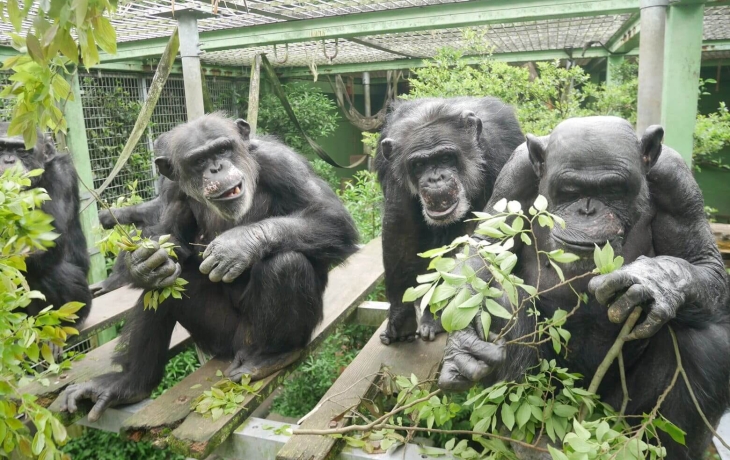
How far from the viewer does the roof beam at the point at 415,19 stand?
4539 millimetres

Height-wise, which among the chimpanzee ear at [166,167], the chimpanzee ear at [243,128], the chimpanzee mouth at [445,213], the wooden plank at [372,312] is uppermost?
the chimpanzee ear at [243,128]

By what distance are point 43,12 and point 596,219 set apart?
82.6 inches

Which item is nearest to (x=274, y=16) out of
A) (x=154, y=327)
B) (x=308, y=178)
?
(x=308, y=178)

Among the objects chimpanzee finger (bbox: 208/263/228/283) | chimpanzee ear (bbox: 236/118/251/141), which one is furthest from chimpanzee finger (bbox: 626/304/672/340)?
chimpanzee ear (bbox: 236/118/251/141)

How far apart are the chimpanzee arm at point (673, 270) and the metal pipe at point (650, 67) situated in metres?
1.54

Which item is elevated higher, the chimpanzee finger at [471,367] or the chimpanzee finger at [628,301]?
the chimpanzee finger at [628,301]

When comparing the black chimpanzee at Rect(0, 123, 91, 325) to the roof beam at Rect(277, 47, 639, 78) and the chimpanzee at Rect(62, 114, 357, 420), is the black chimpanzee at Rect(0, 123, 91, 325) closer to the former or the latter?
the chimpanzee at Rect(62, 114, 357, 420)

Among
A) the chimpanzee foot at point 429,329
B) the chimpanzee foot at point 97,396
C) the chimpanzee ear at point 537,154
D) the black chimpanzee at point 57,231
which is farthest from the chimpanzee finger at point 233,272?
the black chimpanzee at point 57,231

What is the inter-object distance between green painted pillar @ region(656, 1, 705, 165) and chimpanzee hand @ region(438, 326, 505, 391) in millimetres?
2522

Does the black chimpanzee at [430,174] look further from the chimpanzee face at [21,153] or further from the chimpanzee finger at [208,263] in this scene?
the chimpanzee face at [21,153]

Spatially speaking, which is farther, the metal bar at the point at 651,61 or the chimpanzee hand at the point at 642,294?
the metal bar at the point at 651,61

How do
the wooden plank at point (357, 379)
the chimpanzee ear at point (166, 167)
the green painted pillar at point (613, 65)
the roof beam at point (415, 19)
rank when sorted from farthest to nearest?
the green painted pillar at point (613, 65) → the roof beam at point (415, 19) → the chimpanzee ear at point (166, 167) → the wooden plank at point (357, 379)

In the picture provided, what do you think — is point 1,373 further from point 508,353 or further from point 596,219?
point 596,219

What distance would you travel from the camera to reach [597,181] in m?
2.48
